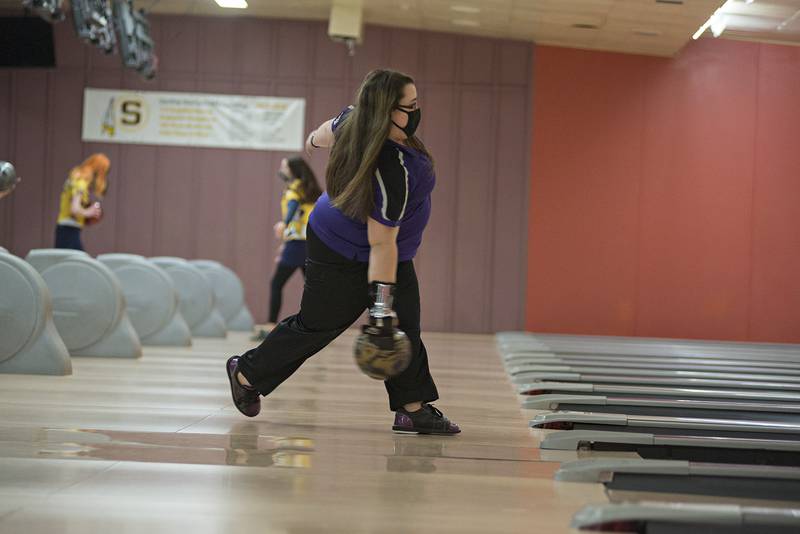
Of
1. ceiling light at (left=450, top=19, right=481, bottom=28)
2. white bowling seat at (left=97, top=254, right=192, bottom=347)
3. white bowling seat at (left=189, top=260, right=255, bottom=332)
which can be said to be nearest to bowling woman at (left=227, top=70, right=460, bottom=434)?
white bowling seat at (left=97, top=254, right=192, bottom=347)

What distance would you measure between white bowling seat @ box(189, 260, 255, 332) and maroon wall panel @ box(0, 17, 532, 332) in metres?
2.55

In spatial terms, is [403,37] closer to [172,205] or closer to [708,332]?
[172,205]

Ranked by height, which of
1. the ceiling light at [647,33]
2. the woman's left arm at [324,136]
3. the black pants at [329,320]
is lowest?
the black pants at [329,320]

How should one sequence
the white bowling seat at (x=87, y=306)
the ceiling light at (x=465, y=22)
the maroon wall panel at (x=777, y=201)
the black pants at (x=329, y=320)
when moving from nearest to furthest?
the black pants at (x=329, y=320)
the white bowling seat at (x=87, y=306)
the ceiling light at (x=465, y=22)
the maroon wall panel at (x=777, y=201)

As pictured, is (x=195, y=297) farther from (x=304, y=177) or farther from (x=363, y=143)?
(x=363, y=143)

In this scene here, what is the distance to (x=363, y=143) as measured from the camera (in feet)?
9.33

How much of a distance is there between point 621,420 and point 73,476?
5.18 ft

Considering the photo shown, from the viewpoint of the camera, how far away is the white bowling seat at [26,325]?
4215mm

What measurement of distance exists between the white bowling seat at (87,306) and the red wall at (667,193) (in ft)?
22.9

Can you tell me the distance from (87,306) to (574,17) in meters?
6.60

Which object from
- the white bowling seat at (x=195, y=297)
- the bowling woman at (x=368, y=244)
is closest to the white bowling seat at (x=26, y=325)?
the bowling woman at (x=368, y=244)

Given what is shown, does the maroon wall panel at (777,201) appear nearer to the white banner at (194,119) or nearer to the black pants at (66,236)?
the white banner at (194,119)

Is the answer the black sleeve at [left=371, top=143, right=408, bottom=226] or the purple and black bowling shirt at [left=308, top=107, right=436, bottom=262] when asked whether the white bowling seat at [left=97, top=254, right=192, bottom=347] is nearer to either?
the purple and black bowling shirt at [left=308, top=107, right=436, bottom=262]

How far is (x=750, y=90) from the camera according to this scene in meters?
11.6
